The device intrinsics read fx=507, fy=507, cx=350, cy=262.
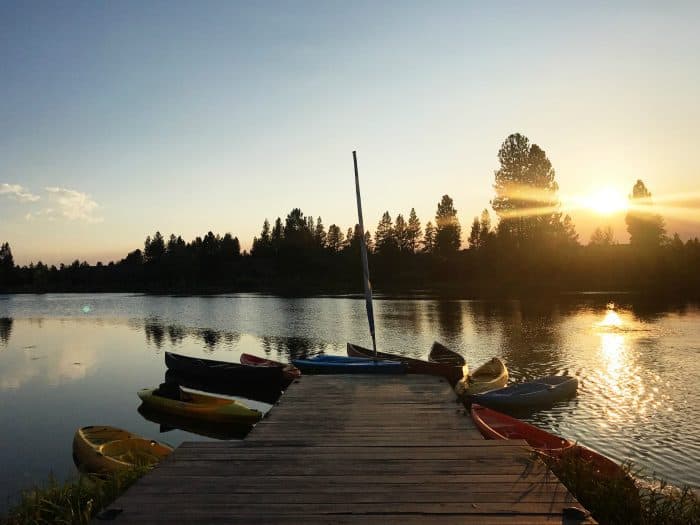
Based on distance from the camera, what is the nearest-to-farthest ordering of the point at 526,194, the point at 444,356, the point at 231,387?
the point at 444,356 → the point at 231,387 → the point at 526,194

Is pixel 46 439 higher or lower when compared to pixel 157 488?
lower

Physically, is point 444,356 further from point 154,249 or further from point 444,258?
point 154,249

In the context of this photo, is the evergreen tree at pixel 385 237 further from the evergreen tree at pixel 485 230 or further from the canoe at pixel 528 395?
the canoe at pixel 528 395

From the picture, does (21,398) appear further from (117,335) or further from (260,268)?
(260,268)

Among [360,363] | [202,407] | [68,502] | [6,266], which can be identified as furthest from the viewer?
[6,266]

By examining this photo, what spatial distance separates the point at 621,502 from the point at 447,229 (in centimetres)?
12281

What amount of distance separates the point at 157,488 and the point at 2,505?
8569 mm

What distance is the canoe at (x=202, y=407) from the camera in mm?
18969

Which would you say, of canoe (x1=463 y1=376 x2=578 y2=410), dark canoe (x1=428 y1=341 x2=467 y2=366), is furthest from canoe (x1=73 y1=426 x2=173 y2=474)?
dark canoe (x1=428 y1=341 x2=467 y2=366)

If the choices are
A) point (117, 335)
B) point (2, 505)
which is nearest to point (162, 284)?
point (117, 335)

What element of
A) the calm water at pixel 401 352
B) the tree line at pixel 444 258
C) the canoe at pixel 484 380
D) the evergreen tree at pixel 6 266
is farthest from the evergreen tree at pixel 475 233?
the evergreen tree at pixel 6 266

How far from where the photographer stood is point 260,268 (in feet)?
541

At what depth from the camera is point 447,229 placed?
128250mm

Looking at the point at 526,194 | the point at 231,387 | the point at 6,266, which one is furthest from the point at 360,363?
the point at 6,266
